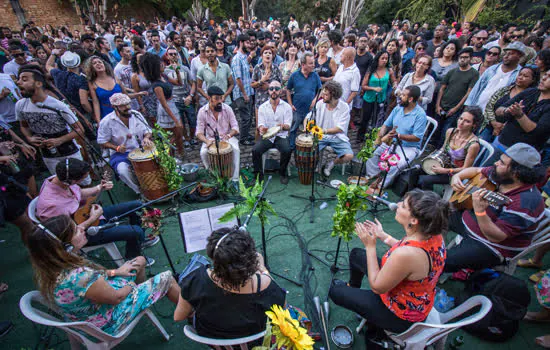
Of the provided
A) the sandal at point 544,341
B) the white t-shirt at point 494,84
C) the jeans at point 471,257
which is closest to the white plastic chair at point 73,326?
the jeans at point 471,257

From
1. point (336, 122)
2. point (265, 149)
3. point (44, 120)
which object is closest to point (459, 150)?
point (336, 122)

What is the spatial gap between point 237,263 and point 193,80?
5.52 meters

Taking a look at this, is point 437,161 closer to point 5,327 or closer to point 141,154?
point 141,154

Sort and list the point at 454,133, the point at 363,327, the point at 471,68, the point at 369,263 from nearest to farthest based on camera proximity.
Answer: the point at 369,263, the point at 363,327, the point at 454,133, the point at 471,68

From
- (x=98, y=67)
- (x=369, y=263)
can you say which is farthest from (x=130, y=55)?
(x=369, y=263)

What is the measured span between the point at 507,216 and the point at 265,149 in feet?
11.8

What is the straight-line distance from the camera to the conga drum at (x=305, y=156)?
459 centimetres

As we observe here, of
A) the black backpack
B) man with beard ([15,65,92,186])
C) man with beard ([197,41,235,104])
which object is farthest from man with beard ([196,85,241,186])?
the black backpack

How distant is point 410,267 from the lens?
183cm

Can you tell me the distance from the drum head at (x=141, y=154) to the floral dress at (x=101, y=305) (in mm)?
2011

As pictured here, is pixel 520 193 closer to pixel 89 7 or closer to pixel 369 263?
pixel 369 263

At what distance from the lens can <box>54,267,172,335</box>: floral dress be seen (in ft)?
6.19

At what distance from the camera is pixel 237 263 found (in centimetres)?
169

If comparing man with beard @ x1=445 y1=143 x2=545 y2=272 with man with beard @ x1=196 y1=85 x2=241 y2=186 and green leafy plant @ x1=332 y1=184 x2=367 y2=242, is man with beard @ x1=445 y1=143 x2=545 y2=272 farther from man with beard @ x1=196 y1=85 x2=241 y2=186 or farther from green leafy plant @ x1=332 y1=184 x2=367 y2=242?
man with beard @ x1=196 y1=85 x2=241 y2=186
